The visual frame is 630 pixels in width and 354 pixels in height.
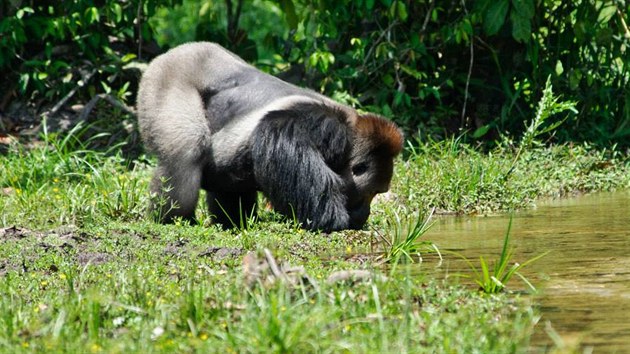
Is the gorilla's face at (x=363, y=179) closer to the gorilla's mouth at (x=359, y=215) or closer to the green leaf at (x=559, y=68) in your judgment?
the gorilla's mouth at (x=359, y=215)

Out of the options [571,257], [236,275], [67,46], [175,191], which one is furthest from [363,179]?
[67,46]

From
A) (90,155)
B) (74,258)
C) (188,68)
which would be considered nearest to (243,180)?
(188,68)

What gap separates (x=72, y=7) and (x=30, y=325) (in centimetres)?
716

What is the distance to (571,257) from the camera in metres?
5.39

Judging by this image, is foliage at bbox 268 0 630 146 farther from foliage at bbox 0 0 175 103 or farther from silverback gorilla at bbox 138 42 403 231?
silverback gorilla at bbox 138 42 403 231

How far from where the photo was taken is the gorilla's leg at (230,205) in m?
7.47

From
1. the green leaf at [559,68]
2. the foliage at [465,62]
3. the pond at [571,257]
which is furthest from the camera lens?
the green leaf at [559,68]

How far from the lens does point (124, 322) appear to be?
12.4 feet

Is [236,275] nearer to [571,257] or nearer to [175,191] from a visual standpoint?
[571,257]

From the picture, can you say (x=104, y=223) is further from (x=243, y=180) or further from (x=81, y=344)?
(x=81, y=344)

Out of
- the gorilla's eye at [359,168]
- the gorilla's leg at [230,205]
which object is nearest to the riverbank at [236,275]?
the gorilla's leg at [230,205]

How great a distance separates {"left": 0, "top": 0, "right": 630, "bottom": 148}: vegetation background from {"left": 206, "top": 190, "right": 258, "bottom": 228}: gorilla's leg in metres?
2.78

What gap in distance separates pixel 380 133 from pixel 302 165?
2.00ft

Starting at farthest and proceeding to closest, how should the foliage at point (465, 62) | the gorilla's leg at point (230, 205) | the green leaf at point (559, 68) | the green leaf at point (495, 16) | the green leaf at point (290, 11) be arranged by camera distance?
the green leaf at point (559, 68) → the foliage at point (465, 62) → the green leaf at point (495, 16) → the green leaf at point (290, 11) → the gorilla's leg at point (230, 205)
